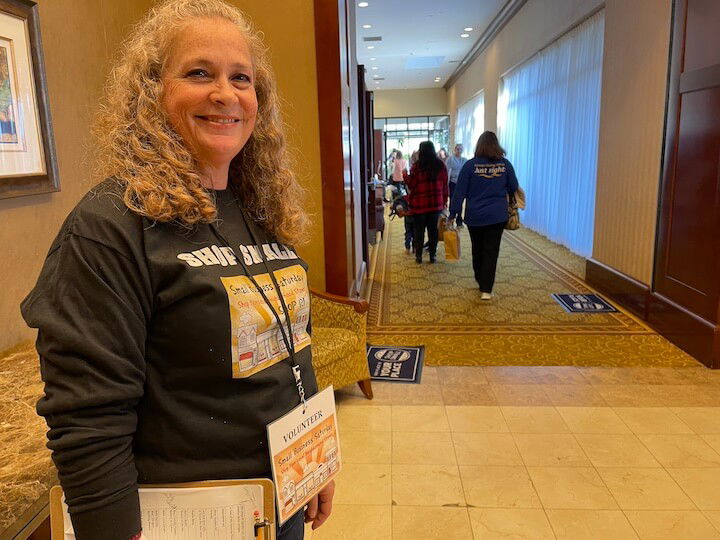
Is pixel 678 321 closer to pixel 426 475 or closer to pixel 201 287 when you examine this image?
pixel 426 475

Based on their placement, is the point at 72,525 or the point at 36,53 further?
the point at 36,53

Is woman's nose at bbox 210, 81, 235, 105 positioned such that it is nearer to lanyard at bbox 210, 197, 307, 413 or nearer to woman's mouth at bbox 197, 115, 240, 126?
woman's mouth at bbox 197, 115, 240, 126

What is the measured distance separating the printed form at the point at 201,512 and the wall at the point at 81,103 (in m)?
0.95

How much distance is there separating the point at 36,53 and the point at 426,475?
2310 mm

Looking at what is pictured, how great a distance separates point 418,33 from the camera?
36.3 feet

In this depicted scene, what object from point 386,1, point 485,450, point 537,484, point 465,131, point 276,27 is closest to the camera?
point 537,484

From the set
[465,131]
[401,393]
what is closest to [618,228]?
[401,393]

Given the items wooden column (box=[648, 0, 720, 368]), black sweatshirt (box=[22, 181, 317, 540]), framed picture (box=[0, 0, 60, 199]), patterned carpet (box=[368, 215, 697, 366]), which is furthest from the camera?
patterned carpet (box=[368, 215, 697, 366])

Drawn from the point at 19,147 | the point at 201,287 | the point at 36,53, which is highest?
the point at 36,53

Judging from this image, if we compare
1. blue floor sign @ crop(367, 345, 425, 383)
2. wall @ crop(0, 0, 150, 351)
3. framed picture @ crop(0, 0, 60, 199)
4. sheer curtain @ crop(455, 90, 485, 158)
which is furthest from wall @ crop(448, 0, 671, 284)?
sheer curtain @ crop(455, 90, 485, 158)

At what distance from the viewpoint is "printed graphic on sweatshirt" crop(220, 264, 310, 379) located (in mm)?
892

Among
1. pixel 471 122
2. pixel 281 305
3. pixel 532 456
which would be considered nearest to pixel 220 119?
pixel 281 305

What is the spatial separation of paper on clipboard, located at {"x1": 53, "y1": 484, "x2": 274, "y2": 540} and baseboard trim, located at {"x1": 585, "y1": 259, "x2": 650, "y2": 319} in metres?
4.25

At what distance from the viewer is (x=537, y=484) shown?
7.75 ft
